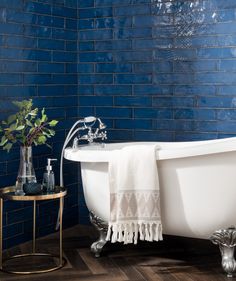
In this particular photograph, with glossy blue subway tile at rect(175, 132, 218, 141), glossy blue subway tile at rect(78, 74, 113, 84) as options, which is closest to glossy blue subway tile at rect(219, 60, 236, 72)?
glossy blue subway tile at rect(175, 132, 218, 141)

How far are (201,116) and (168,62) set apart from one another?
1.58 ft

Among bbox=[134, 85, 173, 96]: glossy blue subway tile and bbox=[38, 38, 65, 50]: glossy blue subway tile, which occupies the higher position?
bbox=[38, 38, 65, 50]: glossy blue subway tile

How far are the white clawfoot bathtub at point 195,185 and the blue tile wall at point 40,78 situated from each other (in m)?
0.81

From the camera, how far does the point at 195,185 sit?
3830mm

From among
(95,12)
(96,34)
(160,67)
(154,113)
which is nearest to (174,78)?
(160,67)

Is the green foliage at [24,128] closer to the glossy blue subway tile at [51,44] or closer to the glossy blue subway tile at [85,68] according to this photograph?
the glossy blue subway tile at [51,44]

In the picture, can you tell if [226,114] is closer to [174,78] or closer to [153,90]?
[174,78]

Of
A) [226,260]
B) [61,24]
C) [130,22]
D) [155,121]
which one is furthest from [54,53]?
[226,260]

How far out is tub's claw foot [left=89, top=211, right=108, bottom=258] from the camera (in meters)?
4.24

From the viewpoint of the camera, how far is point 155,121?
4.86 m

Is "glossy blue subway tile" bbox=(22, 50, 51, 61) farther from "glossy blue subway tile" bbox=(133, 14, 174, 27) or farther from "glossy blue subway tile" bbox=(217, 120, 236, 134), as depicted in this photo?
"glossy blue subway tile" bbox=(217, 120, 236, 134)

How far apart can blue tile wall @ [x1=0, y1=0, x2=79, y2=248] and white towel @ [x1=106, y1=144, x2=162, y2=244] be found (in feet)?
3.13

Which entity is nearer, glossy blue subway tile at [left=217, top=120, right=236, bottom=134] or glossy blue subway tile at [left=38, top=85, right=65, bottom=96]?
glossy blue subway tile at [left=217, top=120, right=236, bottom=134]

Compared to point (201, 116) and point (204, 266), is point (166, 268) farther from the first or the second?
point (201, 116)
